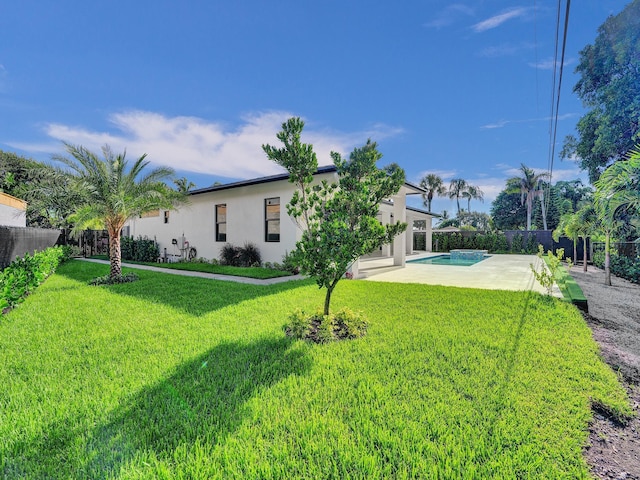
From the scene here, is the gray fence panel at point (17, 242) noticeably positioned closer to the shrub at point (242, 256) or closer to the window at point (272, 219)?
the shrub at point (242, 256)

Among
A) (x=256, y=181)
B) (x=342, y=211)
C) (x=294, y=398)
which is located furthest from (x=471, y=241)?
(x=294, y=398)

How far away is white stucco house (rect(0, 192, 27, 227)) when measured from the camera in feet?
36.8

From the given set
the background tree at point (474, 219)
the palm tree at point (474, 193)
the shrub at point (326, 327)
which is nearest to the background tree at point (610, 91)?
the shrub at point (326, 327)

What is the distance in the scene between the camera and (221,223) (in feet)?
51.5

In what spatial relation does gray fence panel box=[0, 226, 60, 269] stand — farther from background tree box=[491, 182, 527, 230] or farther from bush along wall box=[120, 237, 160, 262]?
background tree box=[491, 182, 527, 230]

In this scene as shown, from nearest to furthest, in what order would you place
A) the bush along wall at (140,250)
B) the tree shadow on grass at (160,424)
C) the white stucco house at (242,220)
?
the tree shadow on grass at (160,424) < the white stucco house at (242,220) < the bush along wall at (140,250)

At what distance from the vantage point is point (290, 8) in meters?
9.95

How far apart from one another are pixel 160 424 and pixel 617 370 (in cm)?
557

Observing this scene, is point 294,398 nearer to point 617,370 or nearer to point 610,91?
point 617,370

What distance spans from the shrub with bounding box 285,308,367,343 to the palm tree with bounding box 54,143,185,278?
328 inches

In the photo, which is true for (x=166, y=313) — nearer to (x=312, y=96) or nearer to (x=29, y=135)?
(x=312, y=96)

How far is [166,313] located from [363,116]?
39.7ft

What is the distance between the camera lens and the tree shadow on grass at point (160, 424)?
2.17 m

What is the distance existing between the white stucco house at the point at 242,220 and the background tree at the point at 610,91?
437 inches
